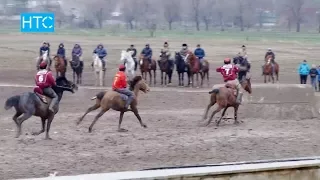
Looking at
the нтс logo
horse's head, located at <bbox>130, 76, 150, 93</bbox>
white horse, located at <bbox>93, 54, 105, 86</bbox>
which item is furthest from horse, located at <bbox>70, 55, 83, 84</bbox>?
horse's head, located at <bbox>130, 76, 150, 93</bbox>

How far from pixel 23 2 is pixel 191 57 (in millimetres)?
106707

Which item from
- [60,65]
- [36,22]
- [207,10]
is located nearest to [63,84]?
[36,22]

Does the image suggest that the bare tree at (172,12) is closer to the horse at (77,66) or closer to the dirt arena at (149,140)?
the horse at (77,66)

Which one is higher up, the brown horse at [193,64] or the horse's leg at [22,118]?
the brown horse at [193,64]

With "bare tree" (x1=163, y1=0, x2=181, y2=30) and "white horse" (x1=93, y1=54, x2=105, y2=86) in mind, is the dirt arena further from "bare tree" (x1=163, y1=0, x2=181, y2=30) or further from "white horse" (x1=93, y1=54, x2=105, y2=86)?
"bare tree" (x1=163, y1=0, x2=181, y2=30)

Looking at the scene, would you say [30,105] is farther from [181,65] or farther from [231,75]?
[181,65]

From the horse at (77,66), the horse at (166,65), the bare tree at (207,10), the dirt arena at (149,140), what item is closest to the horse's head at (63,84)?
the dirt arena at (149,140)

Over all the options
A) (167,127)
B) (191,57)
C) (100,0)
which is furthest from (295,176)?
(100,0)

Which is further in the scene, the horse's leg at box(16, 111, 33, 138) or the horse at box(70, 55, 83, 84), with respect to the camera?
the horse at box(70, 55, 83, 84)

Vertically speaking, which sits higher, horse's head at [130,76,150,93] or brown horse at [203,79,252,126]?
horse's head at [130,76,150,93]

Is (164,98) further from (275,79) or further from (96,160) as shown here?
(96,160)

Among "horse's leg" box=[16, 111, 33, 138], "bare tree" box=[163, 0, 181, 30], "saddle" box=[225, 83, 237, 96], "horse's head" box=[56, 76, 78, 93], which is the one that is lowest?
"horse's leg" box=[16, 111, 33, 138]

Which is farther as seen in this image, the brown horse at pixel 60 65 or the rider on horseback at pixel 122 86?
the brown horse at pixel 60 65

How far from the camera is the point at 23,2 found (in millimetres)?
138750
